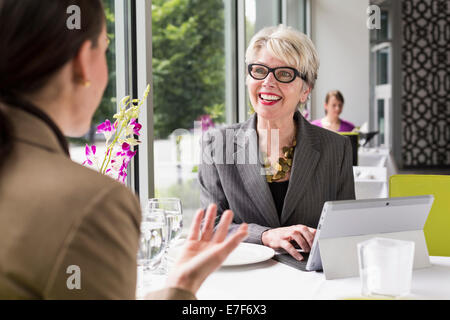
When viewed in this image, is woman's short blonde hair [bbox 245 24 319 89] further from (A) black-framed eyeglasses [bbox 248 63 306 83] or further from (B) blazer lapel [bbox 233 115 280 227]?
(B) blazer lapel [bbox 233 115 280 227]

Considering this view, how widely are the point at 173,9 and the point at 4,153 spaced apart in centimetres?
390

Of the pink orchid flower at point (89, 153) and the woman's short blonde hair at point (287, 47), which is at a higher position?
the woman's short blonde hair at point (287, 47)

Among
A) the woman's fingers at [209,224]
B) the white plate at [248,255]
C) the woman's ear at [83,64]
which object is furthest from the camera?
the white plate at [248,255]

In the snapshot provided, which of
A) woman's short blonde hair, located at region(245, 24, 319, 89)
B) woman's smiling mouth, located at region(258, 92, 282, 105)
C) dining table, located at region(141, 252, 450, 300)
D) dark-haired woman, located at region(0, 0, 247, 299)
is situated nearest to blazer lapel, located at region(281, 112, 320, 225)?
woman's smiling mouth, located at region(258, 92, 282, 105)

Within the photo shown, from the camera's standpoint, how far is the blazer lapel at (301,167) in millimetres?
1962

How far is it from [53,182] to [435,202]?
5.65 feet

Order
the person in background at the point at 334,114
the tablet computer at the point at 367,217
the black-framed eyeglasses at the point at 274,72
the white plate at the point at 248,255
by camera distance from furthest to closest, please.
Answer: the person in background at the point at 334,114 → the black-framed eyeglasses at the point at 274,72 → the white plate at the point at 248,255 → the tablet computer at the point at 367,217

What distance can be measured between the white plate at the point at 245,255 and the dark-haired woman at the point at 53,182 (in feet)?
1.81

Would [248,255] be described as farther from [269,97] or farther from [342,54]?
[342,54]

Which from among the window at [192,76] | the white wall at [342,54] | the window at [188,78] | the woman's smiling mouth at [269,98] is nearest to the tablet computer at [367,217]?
the woman's smiling mouth at [269,98]

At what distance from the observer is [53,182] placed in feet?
2.25

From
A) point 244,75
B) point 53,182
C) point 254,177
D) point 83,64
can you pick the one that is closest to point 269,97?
point 254,177

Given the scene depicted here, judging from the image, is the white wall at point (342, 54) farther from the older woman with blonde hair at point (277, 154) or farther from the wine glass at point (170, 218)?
the wine glass at point (170, 218)
